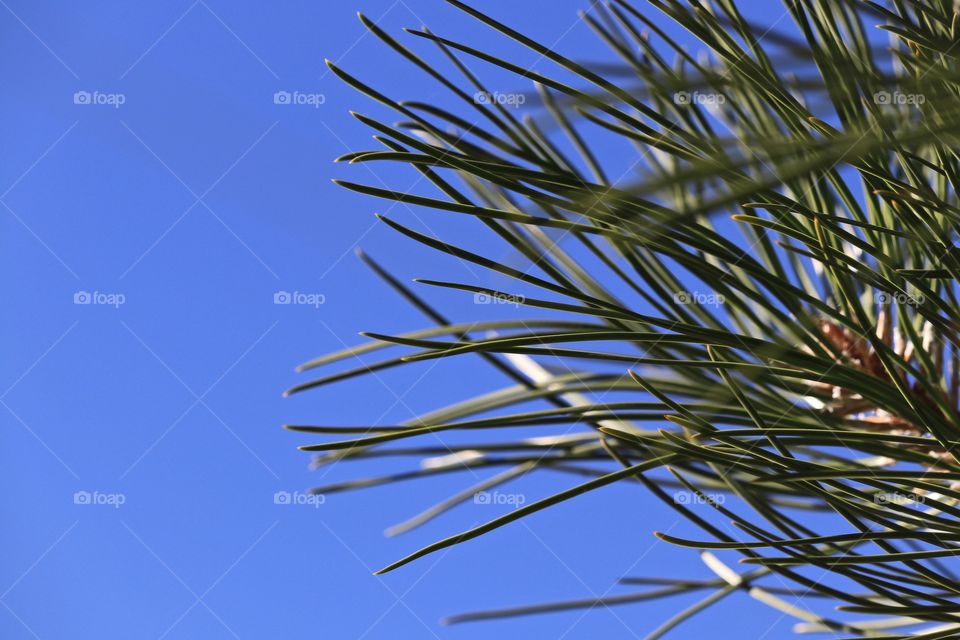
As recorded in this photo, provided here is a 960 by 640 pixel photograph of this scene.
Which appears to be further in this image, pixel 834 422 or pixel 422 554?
pixel 834 422

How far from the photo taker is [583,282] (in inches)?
19.7

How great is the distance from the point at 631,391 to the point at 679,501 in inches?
3.2

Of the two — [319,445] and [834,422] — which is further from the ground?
[834,422]

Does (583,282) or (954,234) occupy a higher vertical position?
(954,234)

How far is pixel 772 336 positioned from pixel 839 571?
146 millimetres

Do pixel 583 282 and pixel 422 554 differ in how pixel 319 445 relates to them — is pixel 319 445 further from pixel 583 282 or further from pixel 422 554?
pixel 583 282

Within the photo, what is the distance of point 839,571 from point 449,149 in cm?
29

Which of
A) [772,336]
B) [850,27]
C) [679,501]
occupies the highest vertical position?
[850,27]

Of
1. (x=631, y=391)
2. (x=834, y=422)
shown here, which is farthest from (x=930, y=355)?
(x=631, y=391)

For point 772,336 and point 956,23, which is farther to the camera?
point 772,336

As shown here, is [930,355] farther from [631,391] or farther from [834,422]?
[631,391]

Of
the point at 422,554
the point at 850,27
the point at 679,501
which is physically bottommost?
the point at 422,554

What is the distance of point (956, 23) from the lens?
366 millimetres

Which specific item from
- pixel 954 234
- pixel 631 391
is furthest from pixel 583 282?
pixel 954 234
